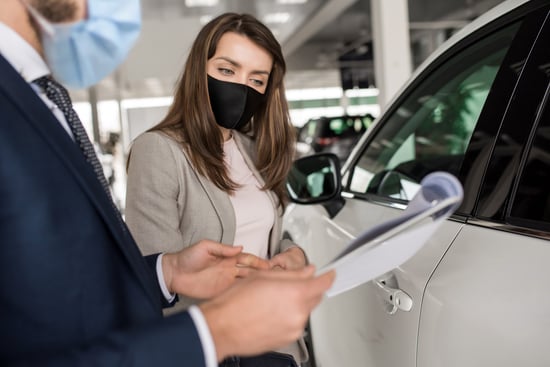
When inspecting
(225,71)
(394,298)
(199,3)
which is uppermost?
(199,3)

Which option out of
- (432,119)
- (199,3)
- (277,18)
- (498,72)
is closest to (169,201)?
(498,72)

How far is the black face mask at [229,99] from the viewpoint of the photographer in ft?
5.65

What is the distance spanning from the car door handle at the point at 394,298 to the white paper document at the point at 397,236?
0.44 metres

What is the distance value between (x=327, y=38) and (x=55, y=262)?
19.2m

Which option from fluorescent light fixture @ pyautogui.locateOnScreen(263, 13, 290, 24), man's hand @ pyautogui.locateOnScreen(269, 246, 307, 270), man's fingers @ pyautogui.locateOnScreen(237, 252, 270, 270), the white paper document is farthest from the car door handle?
fluorescent light fixture @ pyautogui.locateOnScreen(263, 13, 290, 24)

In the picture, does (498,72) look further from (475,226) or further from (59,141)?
(59,141)

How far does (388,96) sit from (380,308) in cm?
661

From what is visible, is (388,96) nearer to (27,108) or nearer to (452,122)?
(452,122)

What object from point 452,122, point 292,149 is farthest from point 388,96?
point 292,149

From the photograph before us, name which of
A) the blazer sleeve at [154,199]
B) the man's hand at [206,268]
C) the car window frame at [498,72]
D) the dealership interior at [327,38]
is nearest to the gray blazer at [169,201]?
the blazer sleeve at [154,199]

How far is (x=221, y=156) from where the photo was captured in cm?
172

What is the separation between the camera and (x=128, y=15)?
2.83ft

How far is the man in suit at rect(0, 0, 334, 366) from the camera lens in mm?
715

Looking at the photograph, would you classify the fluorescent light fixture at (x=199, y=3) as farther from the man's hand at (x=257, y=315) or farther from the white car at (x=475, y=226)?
the man's hand at (x=257, y=315)
